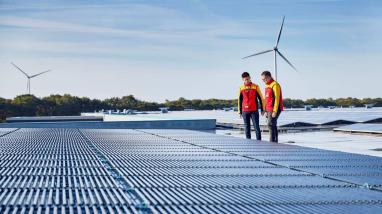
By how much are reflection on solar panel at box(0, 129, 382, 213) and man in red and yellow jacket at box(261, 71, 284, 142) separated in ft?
16.5

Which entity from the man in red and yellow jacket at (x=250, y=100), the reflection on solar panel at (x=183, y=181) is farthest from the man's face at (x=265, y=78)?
the reflection on solar panel at (x=183, y=181)

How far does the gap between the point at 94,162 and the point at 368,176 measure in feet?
10.0

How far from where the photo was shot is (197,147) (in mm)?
9531

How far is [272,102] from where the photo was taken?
45.0 feet

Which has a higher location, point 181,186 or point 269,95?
point 269,95

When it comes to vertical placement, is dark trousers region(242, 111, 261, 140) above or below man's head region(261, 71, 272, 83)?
below

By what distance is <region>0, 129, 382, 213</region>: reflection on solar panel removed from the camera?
414 cm

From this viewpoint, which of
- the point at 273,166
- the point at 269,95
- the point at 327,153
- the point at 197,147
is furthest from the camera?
the point at 269,95

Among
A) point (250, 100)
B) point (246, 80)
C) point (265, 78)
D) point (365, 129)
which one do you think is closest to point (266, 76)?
point (265, 78)

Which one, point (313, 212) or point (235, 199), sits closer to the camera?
point (313, 212)

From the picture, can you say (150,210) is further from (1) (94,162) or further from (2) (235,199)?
(1) (94,162)

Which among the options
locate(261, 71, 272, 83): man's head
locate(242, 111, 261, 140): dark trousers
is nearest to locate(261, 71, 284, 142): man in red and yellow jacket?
locate(261, 71, 272, 83): man's head

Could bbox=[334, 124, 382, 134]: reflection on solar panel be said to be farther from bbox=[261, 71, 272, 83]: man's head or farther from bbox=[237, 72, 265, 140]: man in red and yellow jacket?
bbox=[261, 71, 272, 83]: man's head

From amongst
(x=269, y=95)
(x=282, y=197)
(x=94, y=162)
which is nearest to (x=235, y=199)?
(x=282, y=197)
